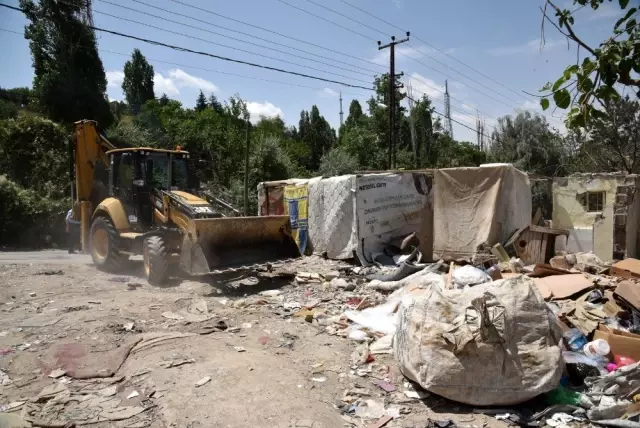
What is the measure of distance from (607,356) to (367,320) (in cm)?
246

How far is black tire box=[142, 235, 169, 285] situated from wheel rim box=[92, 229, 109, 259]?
1942 millimetres

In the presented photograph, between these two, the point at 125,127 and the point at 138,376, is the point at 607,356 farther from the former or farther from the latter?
the point at 125,127

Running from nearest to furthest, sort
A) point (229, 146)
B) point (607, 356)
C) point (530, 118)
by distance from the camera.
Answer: point (607, 356) < point (229, 146) < point (530, 118)

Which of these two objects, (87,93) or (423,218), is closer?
(423,218)

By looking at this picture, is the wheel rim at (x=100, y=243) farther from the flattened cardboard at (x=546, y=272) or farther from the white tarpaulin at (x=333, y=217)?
the flattened cardboard at (x=546, y=272)

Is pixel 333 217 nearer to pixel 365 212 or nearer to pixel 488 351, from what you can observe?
pixel 365 212

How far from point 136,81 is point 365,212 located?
4396 centimetres

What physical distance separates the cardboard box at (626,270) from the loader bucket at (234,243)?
17.1 feet

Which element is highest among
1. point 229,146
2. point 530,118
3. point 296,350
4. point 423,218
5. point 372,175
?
point 530,118

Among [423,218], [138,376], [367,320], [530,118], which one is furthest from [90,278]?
[530,118]

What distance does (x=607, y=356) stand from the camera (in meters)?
3.82

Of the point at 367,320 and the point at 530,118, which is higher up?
the point at 530,118

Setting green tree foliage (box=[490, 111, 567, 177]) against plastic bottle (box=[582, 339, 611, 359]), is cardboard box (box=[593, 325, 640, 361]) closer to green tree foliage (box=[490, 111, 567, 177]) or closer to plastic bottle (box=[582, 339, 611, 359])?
plastic bottle (box=[582, 339, 611, 359])

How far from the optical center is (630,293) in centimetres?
446
